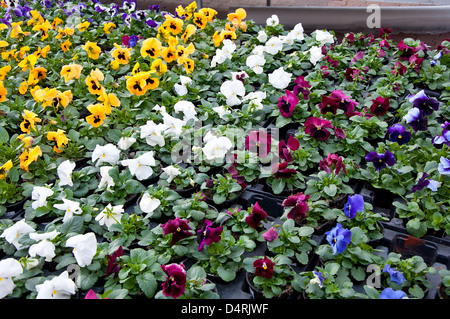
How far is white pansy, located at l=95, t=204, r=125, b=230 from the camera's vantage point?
1.70 metres

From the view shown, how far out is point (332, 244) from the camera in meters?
1.49

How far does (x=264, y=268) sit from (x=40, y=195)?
105cm

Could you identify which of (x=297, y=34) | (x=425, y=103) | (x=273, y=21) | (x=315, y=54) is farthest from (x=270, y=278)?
(x=273, y=21)

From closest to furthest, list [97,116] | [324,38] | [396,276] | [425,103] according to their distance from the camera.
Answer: [396,276] → [425,103] → [97,116] → [324,38]

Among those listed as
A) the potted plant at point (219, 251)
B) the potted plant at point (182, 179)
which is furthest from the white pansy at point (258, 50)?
the potted plant at point (219, 251)

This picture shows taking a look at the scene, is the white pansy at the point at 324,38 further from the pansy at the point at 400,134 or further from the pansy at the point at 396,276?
the pansy at the point at 396,276

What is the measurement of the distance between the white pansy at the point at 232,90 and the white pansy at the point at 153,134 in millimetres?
479

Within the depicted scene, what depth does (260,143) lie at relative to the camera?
2027mm

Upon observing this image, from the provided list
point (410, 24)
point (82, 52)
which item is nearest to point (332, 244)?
point (82, 52)

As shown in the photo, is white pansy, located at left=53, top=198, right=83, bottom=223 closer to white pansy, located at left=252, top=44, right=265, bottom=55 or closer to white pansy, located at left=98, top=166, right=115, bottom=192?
white pansy, located at left=98, top=166, right=115, bottom=192

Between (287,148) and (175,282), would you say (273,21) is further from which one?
(175,282)

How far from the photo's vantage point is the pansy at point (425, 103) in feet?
6.81
